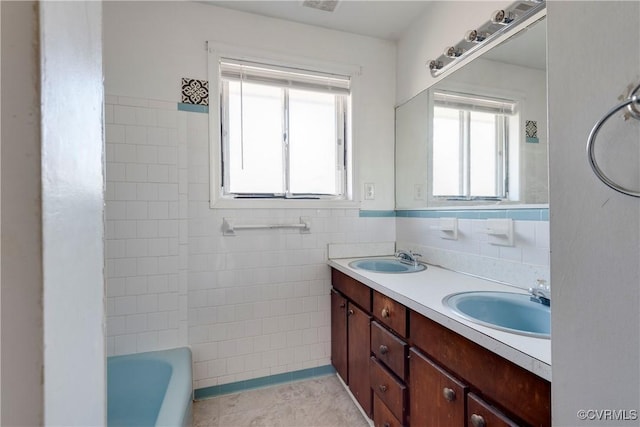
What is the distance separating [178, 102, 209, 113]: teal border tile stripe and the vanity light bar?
142 centimetres

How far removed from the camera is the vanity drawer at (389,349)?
1202mm

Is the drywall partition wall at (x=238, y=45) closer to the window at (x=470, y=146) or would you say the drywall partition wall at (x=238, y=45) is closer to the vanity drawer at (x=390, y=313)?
the window at (x=470, y=146)

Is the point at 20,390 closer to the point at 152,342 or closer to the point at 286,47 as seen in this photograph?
the point at 152,342

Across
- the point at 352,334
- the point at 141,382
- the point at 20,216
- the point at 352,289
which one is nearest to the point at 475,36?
the point at 352,289

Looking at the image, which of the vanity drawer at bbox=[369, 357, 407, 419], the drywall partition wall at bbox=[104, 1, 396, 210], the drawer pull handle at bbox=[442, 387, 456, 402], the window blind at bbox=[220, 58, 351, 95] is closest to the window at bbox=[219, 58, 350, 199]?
the window blind at bbox=[220, 58, 351, 95]

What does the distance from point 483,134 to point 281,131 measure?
4.12 feet

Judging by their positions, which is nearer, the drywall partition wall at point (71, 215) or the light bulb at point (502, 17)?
the drywall partition wall at point (71, 215)

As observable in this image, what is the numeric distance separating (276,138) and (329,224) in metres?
0.71

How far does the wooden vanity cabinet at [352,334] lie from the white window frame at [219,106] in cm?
56

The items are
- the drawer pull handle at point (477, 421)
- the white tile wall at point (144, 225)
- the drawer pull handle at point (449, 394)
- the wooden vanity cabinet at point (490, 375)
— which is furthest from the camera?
the white tile wall at point (144, 225)

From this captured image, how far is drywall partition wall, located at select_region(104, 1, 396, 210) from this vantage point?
1.67 meters

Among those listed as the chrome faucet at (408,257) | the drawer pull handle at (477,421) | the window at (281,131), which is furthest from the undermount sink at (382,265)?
the drawer pull handle at (477,421)

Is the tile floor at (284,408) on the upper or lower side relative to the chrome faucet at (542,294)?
lower

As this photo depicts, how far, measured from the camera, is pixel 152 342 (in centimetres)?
172
